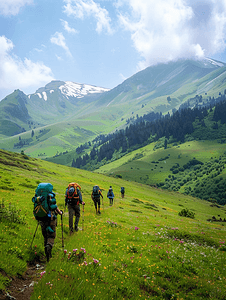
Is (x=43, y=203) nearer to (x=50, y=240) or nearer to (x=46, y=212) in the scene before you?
(x=46, y=212)

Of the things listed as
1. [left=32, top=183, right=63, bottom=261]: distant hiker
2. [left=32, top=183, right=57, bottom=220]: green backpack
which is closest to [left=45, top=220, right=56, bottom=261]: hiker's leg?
[left=32, top=183, right=63, bottom=261]: distant hiker

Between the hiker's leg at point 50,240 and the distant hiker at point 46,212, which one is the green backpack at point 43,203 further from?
the hiker's leg at point 50,240

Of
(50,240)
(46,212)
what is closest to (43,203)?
(46,212)

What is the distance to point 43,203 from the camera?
858 cm

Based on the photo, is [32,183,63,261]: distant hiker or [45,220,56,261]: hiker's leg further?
[32,183,63,261]: distant hiker

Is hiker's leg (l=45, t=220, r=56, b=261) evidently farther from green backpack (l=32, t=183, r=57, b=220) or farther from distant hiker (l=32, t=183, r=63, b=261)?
green backpack (l=32, t=183, r=57, b=220)

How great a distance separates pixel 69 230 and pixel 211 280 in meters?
8.96

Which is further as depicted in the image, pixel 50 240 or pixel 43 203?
pixel 43 203

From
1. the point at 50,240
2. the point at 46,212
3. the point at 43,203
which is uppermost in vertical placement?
the point at 43,203

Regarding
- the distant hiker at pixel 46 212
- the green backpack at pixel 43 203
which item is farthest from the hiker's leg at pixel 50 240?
the green backpack at pixel 43 203

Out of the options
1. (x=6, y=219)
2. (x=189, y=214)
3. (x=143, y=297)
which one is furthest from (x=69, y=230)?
(x=189, y=214)

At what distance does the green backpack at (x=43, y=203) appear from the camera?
850 cm

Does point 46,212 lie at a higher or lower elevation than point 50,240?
higher

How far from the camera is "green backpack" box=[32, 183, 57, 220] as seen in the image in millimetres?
8500
